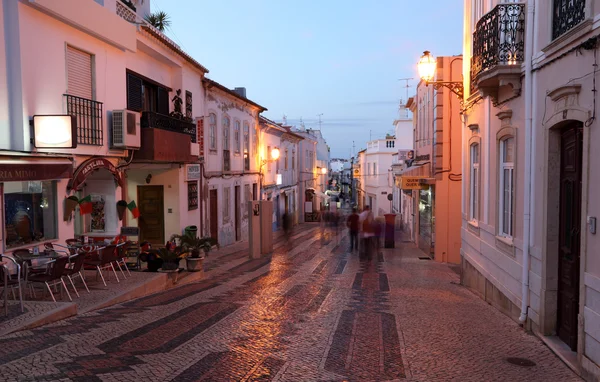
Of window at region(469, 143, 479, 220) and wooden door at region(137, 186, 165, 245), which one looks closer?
window at region(469, 143, 479, 220)

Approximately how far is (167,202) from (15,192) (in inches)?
294

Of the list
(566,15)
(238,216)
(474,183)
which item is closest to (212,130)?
(238,216)

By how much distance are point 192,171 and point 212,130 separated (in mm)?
2935

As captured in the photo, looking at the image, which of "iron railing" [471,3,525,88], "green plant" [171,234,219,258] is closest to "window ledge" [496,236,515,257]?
"iron railing" [471,3,525,88]

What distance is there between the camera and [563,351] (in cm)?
616

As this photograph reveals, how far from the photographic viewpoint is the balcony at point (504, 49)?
26.3 feet

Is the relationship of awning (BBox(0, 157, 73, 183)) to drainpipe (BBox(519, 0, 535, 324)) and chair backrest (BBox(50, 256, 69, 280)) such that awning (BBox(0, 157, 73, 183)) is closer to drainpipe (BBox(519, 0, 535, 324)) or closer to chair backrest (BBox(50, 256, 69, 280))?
chair backrest (BBox(50, 256, 69, 280))

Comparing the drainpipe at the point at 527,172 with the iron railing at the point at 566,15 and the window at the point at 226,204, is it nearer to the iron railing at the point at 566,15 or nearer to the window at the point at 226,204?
the iron railing at the point at 566,15

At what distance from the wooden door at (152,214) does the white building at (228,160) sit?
2.35 m

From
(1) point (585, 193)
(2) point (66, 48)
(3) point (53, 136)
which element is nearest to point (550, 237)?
(1) point (585, 193)

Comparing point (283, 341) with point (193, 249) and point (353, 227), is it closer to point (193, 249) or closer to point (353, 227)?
point (193, 249)

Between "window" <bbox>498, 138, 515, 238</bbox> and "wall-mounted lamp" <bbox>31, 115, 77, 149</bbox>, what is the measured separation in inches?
316

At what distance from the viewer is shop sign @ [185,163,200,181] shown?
1684 centimetres

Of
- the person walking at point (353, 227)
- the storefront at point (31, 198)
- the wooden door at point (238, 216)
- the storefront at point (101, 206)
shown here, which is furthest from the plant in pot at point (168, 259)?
the wooden door at point (238, 216)
